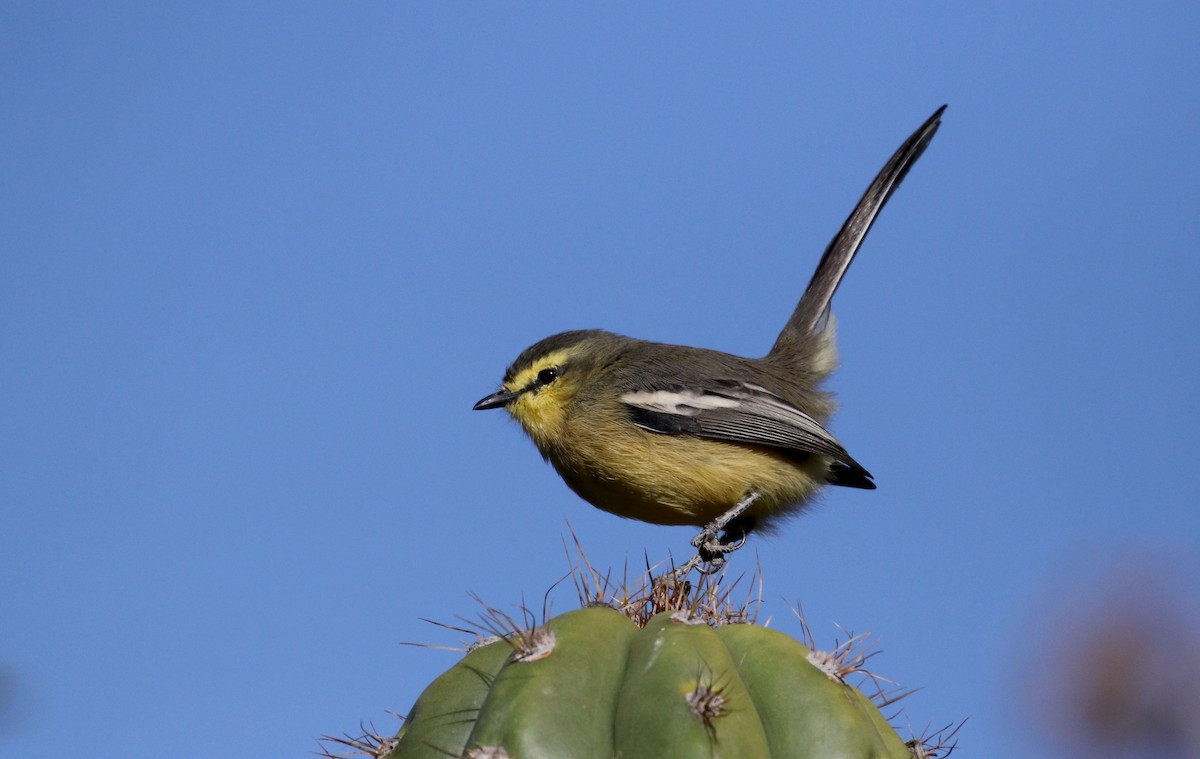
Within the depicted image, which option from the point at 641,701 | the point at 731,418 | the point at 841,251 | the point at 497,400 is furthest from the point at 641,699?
the point at 841,251

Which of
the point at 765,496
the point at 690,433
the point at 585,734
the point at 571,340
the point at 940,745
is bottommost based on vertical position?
the point at 940,745

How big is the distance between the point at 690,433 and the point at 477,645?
3034mm

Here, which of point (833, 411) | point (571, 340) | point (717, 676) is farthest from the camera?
point (833, 411)

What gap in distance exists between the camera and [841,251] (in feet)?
27.5

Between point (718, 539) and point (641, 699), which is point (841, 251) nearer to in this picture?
point (718, 539)

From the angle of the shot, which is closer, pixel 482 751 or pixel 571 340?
pixel 482 751

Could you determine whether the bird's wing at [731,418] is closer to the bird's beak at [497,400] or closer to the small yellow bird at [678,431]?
the small yellow bird at [678,431]

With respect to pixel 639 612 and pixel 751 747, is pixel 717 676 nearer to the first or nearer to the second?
pixel 751 747

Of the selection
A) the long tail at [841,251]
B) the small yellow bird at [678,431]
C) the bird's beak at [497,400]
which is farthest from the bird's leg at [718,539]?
the long tail at [841,251]

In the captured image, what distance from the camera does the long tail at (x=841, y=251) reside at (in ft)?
27.4

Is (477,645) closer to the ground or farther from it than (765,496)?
closer to the ground

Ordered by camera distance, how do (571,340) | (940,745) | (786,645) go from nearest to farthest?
1. (786,645)
2. (940,745)
3. (571,340)

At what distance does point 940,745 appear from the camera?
12.0 ft

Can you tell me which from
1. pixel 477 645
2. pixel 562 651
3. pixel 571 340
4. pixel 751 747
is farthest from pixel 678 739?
pixel 571 340
